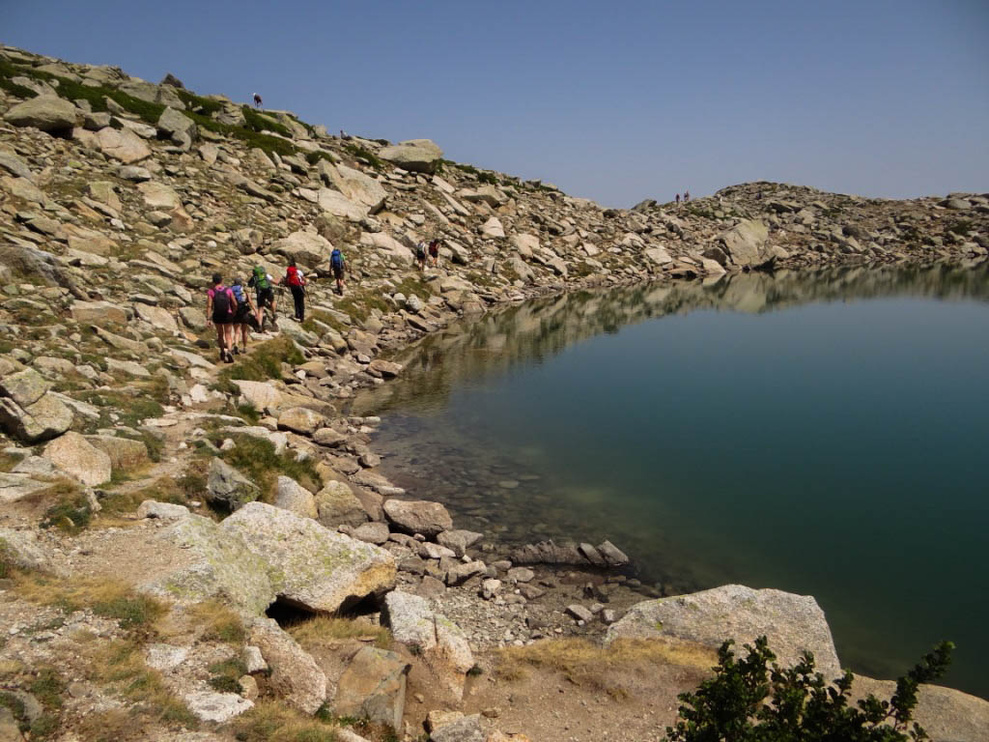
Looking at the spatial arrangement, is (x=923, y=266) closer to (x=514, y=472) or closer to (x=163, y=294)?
(x=514, y=472)

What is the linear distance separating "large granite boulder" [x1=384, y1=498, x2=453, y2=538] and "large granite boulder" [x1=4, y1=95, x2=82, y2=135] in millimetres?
37218

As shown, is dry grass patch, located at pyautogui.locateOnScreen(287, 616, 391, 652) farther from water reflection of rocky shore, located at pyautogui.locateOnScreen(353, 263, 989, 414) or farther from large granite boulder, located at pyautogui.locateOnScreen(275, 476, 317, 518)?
water reflection of rocky shore, located at pyautogui.locateOnScreen(353, 263, 989, 414)

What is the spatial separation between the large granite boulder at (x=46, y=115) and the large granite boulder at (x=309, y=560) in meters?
38.7

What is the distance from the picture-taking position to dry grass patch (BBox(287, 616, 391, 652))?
31.7 ft

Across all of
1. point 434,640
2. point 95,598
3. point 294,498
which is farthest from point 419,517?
point 95,598

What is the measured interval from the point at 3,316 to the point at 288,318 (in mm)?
14292

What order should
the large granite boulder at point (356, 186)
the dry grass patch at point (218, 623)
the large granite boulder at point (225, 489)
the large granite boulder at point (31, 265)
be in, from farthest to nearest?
the large granite boulder at point (356, 186) < the large granite boulder at point (31, 265) < the large granite boulder at point (225, 489) < the dry grass patch at point (218, 623)

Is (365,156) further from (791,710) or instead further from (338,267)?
(791,710)

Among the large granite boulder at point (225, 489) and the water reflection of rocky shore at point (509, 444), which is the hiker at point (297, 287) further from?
the large granite boulder at point (225, 489)

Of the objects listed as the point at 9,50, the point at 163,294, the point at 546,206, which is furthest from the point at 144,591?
the point at 546,206

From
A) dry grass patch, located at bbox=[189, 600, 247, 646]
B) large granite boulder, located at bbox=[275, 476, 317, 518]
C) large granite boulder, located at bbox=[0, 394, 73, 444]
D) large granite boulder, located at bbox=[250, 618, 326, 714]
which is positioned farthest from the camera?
large granite boulder, located at bbox=[275, 476, 317, 518]

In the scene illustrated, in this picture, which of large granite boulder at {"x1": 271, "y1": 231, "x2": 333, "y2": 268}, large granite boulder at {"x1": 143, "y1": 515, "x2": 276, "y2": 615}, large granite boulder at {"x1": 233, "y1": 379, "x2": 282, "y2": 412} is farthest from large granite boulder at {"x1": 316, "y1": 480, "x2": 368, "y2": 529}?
large granite boulder at {"x1": 271, "y1": 231, "x2": 333, "y2": 268}

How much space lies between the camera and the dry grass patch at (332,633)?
9.67 metres

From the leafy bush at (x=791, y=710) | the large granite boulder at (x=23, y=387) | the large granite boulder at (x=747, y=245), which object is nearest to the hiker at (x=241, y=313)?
the large granite boulder at (x=23, y=387)
